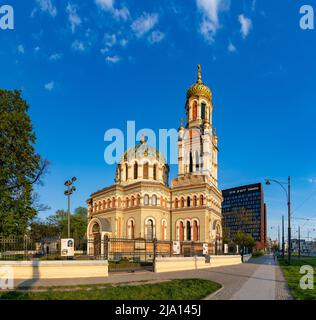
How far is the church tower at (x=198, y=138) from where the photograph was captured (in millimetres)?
53594

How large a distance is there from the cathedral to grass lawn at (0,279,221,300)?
31.4 m

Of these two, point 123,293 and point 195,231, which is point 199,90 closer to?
point 195,231

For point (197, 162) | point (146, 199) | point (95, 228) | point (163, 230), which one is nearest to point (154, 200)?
point (146, 199)

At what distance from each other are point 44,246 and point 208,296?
13187mm

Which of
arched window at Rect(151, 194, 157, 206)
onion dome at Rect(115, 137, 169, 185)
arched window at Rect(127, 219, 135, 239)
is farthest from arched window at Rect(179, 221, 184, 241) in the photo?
onion dome at Rect(115, 137, 169, 185)

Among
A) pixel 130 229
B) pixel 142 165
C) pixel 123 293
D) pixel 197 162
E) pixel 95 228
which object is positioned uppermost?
pixel 197 162

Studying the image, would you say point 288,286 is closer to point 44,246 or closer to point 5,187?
point 44,246

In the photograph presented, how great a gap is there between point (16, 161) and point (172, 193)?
27955mm

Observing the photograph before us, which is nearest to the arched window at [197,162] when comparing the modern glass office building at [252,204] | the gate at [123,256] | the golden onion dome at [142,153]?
the golden onion dome at [142,153]

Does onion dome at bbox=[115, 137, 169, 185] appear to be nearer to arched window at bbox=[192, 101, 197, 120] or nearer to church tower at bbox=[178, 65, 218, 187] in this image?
church tower at bbox=[178, 65, 218, 187]

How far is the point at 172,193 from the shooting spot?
171 feet

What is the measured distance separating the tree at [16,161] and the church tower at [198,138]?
28241mm

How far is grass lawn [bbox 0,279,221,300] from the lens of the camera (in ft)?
39.6
